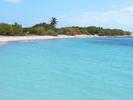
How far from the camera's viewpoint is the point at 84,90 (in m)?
12.5

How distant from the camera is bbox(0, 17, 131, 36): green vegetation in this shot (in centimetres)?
7720

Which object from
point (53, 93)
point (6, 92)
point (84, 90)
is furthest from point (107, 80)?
point (6, 92)

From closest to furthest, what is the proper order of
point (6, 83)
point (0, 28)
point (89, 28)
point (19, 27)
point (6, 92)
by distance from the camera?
point (6, 92) < point (6, 83) < point (0, 28) < point (19, 27) < point (89, 28)

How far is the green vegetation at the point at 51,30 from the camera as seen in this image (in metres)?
77.2

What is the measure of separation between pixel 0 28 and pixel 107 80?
62.4 m

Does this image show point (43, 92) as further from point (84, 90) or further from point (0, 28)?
point (0, 28)

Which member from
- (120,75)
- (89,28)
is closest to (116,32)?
(89,28)

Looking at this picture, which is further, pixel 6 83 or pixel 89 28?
pixel 89 28

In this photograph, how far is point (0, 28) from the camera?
75562mm

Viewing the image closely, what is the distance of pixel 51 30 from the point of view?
103 meters

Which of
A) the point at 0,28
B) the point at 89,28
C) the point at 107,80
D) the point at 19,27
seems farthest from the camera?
the point at 89,28

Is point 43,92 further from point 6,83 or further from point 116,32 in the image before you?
point 116,32

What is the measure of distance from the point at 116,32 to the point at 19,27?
288 feet

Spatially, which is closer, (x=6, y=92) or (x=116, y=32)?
(x=6, y=92)
